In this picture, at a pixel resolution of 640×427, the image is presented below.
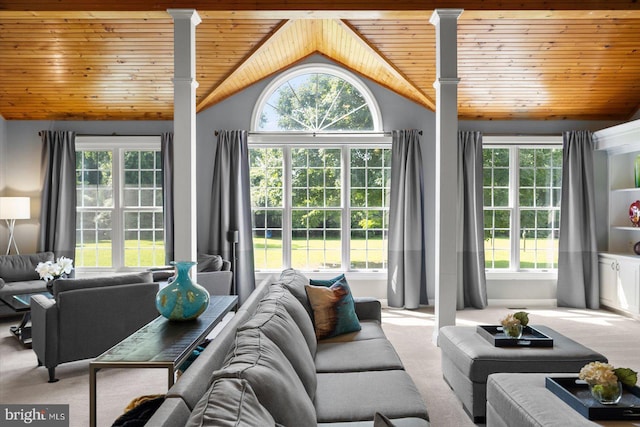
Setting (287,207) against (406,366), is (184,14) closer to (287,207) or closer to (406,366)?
(287,207)

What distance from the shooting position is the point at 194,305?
2.85 meters

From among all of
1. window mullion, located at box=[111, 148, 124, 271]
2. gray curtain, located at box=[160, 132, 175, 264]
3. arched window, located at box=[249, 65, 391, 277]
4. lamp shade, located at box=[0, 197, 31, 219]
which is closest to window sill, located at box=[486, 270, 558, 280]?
arched window, located at box=[249, 65, 391, 277]

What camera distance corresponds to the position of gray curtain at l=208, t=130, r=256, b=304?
6.54 meters

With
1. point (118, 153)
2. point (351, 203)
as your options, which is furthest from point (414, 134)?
point (118, 153)

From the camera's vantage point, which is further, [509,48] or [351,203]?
[351,203]

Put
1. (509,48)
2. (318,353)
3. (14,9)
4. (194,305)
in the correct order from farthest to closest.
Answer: (509,48)
(14,9)
(318,353)
(194,305)

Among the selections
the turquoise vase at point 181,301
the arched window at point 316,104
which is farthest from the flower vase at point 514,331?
the arched window at point 316,104

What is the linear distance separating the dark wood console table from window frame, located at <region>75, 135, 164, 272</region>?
433cm

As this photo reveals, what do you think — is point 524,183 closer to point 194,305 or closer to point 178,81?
point 178,81

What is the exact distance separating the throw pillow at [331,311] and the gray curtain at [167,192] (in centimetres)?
366

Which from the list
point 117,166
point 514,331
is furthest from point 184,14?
point 514,331

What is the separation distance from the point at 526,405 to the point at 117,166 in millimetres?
6182

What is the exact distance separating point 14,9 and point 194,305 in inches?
128

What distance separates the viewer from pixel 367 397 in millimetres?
2365
